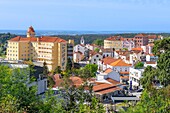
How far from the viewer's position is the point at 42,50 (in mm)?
38250

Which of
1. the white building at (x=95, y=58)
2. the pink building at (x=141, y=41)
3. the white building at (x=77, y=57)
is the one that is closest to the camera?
the white building at (x=95, y=58)

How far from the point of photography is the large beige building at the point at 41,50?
36.6 metres

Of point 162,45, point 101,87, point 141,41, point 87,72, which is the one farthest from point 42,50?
point 141,41

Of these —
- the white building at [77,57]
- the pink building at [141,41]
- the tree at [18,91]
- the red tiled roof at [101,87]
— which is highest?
the tree at [18,91]

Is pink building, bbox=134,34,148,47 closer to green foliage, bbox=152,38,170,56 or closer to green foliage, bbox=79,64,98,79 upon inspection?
green foliage, bbox=79,64,98,79

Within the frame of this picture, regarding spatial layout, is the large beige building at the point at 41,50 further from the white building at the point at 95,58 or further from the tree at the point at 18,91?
the tree at the point at 18,91

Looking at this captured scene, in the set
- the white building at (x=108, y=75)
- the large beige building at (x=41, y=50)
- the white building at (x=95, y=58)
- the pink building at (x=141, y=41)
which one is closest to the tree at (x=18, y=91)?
the white building at (x=108, y=75)

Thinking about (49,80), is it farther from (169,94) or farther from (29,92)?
(29,92)

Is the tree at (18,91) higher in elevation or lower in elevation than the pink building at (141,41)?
higher

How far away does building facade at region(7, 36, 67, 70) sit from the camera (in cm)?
3653

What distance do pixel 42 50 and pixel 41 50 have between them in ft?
0.93

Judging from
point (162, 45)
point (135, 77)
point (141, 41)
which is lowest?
point (135, 77)

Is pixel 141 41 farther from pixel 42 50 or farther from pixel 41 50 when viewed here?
pixel 42 50

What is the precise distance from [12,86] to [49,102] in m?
0.81
